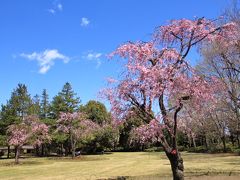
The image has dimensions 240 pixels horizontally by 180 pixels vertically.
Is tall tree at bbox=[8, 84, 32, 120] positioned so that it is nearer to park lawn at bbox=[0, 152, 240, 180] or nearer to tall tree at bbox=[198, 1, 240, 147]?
park lawn at bbox=[0, 152, 240, 180]

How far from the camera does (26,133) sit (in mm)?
49344

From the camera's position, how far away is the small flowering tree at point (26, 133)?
157 feet

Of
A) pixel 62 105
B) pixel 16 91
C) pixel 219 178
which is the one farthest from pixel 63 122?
pixel 219 178

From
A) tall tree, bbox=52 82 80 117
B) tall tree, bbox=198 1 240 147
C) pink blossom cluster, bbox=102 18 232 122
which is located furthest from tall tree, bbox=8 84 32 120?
pink blossom cluster, bbox=102 18 232 122

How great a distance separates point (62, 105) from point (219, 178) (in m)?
49.9

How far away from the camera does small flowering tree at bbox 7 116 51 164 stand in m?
48.0

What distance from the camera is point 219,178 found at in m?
18.3

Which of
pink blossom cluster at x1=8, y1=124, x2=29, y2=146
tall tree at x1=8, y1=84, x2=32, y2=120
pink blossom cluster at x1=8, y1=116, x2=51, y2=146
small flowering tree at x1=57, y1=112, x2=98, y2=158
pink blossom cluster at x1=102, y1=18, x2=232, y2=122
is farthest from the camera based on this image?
tall tree at x1=8, y1=84, x2=32, y2=120

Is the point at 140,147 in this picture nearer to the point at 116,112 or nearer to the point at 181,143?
the point at 181,143

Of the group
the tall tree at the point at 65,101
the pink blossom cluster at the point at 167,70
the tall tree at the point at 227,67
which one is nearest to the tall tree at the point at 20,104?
the tall tree at the point at 65,101

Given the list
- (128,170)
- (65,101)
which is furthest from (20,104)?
(128,170)

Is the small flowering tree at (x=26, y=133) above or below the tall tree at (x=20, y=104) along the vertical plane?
below

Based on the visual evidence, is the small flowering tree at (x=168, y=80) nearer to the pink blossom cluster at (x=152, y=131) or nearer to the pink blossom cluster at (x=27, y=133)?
the pink blossom cluster at (x=152, y=131)

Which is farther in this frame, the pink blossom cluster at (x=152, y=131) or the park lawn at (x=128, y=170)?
the park lawn at (x=128, y=170)
